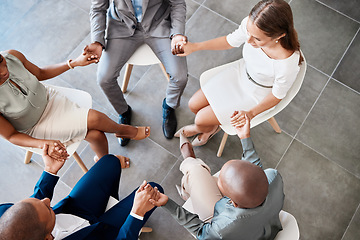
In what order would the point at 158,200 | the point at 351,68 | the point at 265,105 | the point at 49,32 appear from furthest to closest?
the point at 49,32, the point at 351,68, the point at 265,105, the point at 158,200

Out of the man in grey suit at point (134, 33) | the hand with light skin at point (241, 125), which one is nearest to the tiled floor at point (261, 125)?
the man in grey suit at point (134, 33)

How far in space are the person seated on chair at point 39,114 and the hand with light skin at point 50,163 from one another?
0.02 meters

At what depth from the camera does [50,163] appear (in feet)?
6.29

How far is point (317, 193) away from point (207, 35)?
61.6 inches

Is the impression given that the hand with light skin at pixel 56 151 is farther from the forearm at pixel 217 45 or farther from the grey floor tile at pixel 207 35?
the grey floor tile at pixel 207 35

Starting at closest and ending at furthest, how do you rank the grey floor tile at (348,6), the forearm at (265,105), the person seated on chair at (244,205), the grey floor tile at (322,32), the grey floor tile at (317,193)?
1. the person seated on chair at (244,205)
2. the forearm at (265,105)
3. the grey floor tile at (317,193)
4. the grey floor tile at (322,32)
5. the grey floor tile at (348,6)

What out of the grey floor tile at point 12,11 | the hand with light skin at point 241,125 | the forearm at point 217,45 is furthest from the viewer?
the grey floor tile at point 12,11

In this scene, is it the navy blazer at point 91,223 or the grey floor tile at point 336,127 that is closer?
the navy blazer at point 91,223

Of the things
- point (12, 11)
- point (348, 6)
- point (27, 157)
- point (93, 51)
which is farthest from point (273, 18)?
point (12, 11)

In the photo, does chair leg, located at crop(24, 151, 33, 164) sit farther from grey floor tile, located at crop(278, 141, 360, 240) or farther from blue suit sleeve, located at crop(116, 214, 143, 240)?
grey floor tile, located at crop(278, 141, 360, 240)

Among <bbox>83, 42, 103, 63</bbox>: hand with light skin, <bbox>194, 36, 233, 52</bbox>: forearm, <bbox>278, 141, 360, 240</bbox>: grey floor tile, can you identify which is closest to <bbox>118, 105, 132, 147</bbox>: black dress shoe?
<bbox>83, 42, 103, 63</bbox>: hand with light skin

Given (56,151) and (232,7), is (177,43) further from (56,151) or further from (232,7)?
(232,7)

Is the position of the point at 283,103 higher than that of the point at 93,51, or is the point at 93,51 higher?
the point at 93,51

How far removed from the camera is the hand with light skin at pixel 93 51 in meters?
2.21
